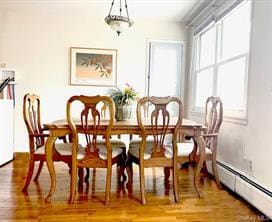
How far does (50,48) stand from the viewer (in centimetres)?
473

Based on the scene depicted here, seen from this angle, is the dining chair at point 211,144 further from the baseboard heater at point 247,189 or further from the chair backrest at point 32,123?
the chair backrest at point 32,123

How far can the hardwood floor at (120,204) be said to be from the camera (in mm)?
2256

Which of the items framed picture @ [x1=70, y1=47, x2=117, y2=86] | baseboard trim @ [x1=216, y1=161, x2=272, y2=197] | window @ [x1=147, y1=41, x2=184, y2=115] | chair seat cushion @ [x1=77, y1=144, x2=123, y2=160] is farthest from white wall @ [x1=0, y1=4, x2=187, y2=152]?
baseboard trim @ [x1=216, y1=161, x2=272, y2=197]

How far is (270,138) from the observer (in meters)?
2.34

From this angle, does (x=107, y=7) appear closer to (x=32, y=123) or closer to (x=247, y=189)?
(x=32, y=123)

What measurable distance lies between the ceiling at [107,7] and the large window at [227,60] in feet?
1.63

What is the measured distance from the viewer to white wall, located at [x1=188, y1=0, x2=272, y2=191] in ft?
7.84

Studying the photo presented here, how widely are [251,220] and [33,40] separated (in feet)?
13.9

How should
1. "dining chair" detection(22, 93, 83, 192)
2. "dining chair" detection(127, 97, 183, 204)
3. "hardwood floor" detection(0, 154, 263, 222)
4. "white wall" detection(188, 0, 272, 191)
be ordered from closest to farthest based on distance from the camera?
"hardwood floor" detection(0, 154, 263, 222) < "white wall" detection(188, 0, 272, 191) < "dining chair" detection(127, 97, 183, 204) < "dining chair" detection(22, 93, 83, 192)

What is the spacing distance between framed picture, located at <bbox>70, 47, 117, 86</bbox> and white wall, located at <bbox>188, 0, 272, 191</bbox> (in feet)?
8.56

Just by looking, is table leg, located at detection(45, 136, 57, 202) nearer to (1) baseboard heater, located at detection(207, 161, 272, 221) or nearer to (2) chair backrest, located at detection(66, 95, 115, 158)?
(2) chair backrest, located at detection(66, 95, 115, 158)

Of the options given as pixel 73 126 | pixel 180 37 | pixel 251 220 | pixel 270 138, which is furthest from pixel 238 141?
pixel 180 37

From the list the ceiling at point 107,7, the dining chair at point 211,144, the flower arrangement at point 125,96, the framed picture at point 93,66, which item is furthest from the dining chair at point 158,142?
the framed picture at point 93,66

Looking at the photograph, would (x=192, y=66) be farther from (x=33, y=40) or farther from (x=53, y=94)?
(x=33, y=40)
